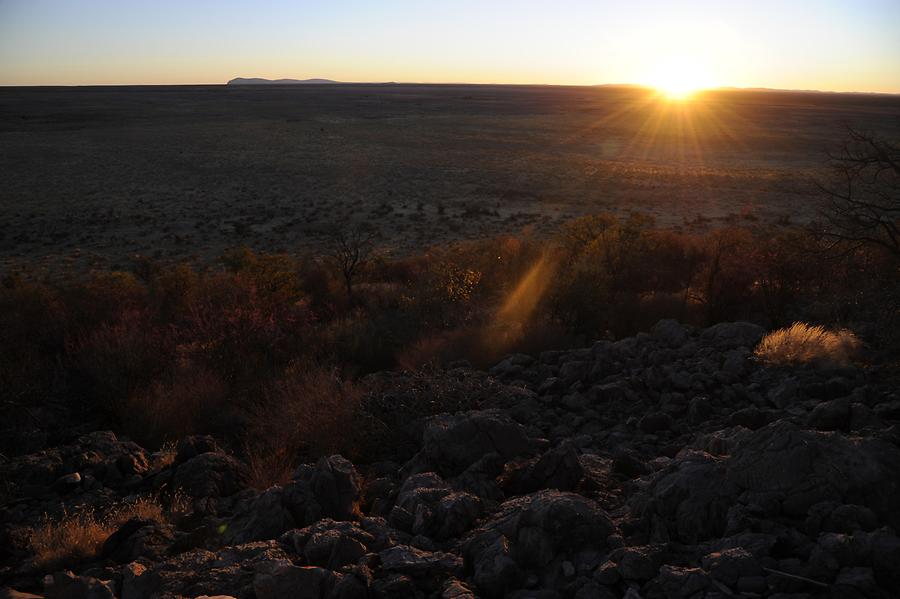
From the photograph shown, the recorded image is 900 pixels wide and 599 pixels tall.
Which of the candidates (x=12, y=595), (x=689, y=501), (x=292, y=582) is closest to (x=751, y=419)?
(x=689, y=501)

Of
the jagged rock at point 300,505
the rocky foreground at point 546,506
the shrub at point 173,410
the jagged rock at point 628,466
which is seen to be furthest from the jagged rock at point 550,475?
the shrub at point 173,410

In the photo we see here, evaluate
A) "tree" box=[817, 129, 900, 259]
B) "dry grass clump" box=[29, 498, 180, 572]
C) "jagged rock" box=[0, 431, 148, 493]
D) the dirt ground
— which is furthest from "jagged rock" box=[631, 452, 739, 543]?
the dirt ground

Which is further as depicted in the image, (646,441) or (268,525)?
(646,441)

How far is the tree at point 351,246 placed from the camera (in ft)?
61.8

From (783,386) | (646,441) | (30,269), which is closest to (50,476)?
(646,441)

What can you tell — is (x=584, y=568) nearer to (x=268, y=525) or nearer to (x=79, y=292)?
(x=268, y=525)

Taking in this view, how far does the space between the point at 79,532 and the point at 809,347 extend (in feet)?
28.9

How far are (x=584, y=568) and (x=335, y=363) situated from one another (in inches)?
311

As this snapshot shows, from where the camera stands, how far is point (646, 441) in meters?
7.15

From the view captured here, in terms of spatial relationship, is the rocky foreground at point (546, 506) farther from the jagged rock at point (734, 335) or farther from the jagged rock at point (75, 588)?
the jagged rock at point (734, 335)

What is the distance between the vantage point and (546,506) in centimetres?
471

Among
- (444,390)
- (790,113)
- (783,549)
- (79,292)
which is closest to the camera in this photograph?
(783,549)

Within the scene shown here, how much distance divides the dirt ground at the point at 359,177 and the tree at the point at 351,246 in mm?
1248

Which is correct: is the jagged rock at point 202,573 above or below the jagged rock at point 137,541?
above
